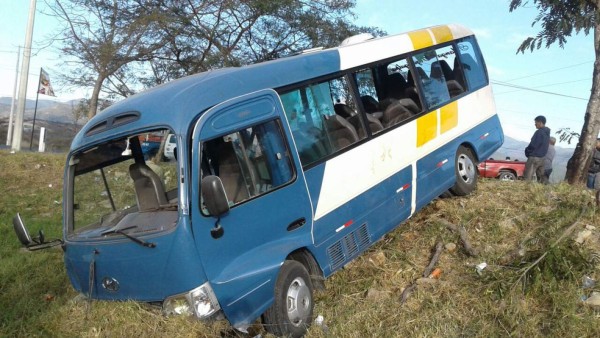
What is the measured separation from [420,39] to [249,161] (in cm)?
401

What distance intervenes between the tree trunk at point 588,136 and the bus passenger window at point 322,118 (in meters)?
7.57

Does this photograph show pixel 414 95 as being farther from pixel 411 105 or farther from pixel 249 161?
pixel 249 161

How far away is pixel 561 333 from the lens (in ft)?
15.3

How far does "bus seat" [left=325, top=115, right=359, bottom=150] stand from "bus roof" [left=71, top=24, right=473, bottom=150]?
52 cm

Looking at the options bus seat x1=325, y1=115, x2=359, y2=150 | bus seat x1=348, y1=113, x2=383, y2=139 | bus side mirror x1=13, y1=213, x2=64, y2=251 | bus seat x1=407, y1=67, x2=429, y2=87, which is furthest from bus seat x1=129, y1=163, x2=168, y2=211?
bus seat x1=407, y1=67, x2=429, y2=87

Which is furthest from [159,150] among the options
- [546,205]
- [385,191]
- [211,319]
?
[546,205]

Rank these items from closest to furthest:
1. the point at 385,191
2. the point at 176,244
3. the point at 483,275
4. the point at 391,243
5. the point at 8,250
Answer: the point at 176,244 < the point at 483,275 < the point at 385,191 < the point at 391,243 < the point at 8,250

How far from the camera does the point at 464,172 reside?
8.39 meters

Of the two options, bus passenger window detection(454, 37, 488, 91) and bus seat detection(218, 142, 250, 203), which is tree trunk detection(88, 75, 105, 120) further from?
bus seat detection(218, 142, 250, 203)

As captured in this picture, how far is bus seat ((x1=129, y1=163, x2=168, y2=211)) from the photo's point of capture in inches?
199

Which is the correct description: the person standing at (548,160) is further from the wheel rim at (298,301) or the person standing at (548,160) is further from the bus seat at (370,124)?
the wheel rim at (298,301)

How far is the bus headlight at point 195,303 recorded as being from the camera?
4352 mm

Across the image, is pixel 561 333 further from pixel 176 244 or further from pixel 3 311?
pixel 3 311

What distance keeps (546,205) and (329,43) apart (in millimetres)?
13355
